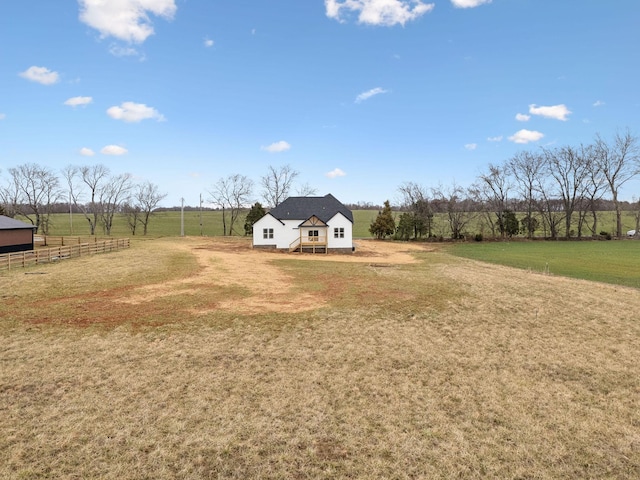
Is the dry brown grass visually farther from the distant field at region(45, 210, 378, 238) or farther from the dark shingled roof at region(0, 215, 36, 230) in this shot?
the distant field at region(45, 210, 378, 238)

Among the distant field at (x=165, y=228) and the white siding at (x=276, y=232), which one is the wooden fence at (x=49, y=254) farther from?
the distant field at (x=165, y=228)

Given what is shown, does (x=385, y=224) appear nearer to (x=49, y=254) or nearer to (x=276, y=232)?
(x=276, y=232)

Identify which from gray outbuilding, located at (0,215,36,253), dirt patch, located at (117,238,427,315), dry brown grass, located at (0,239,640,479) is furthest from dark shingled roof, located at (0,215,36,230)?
dirt patch, located at (117,238,427,315)

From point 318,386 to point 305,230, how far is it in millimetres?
31395

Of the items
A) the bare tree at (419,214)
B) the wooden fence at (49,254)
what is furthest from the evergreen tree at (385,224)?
the wooden fence at (49,254)

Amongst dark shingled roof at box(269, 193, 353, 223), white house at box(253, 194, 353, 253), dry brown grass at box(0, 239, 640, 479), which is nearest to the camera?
dry brown grass at box(0, 239, 640, 479)

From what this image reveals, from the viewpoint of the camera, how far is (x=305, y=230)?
38.4 metres

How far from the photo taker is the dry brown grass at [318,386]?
5.09 meters

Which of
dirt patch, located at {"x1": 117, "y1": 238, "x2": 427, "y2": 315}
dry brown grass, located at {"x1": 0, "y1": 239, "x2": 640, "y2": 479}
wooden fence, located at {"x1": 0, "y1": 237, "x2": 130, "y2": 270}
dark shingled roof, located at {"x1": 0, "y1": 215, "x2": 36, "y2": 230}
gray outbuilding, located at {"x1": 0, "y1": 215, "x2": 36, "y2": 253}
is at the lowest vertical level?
dry brown grass, located at {"x1": 0, "y1": 239, "x2": 640, "y2": 479}

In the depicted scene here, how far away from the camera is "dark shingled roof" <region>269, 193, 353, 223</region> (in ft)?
→ 131

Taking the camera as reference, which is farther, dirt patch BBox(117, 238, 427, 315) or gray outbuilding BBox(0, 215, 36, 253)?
gray outbuilding BBox(0, 215, 36, 253)

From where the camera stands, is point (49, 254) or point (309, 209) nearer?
point (49, 254)

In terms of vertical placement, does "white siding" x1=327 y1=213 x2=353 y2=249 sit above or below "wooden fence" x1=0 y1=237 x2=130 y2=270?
above

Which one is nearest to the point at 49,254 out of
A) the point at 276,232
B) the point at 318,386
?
the point at 276,232
